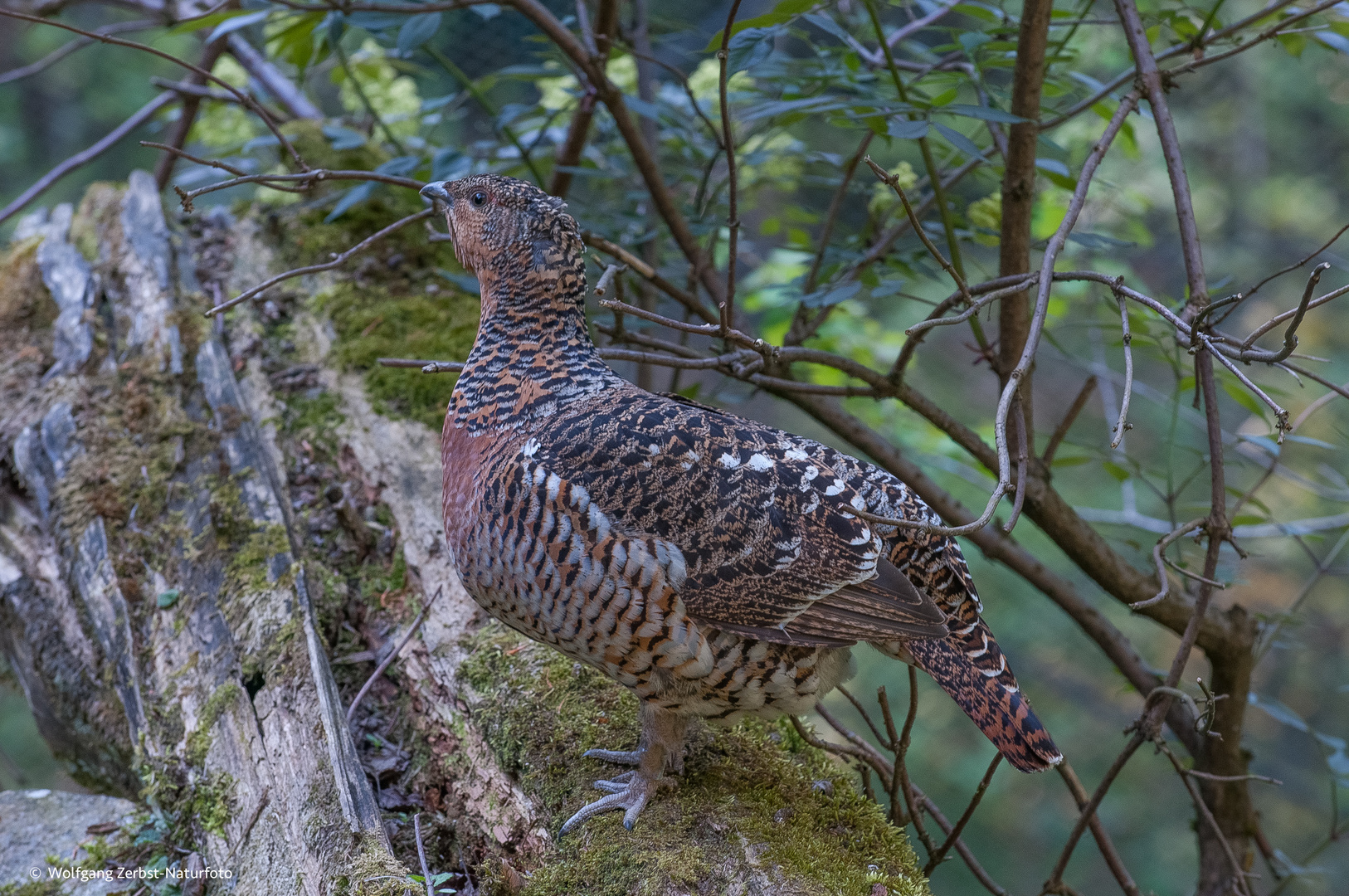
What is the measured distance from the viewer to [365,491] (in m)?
3.40

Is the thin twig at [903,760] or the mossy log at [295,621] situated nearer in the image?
the mossy log at [295,621]

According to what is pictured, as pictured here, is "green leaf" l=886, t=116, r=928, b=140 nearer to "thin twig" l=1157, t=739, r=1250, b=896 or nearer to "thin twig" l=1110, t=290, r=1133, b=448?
"thin twig" l=1110, t=290, r=1133, b=448

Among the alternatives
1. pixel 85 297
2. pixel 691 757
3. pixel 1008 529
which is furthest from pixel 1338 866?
pixel 85 297

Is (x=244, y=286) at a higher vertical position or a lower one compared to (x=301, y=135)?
lower

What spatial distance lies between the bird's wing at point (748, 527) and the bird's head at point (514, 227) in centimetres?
68

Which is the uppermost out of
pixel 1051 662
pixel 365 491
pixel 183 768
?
pixel 365 491

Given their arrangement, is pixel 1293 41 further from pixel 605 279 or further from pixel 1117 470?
pixel 605 279

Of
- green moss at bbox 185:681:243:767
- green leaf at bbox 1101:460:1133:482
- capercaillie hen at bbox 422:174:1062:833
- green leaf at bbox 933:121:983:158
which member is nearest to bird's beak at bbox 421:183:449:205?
capercaillie hen at bbox 422:174:1062:833

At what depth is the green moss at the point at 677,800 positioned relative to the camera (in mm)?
2115

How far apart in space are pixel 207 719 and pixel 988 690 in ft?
7.38

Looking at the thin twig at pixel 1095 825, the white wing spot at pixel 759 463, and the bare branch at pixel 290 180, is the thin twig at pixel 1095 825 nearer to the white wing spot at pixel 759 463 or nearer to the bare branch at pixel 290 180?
the white wing spot at pixel 759 463

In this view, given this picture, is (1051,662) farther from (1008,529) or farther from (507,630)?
(1008,529)

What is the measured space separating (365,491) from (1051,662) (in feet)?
25.3

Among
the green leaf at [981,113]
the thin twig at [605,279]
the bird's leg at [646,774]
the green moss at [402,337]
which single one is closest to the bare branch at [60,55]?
the green moss at [402,337]
